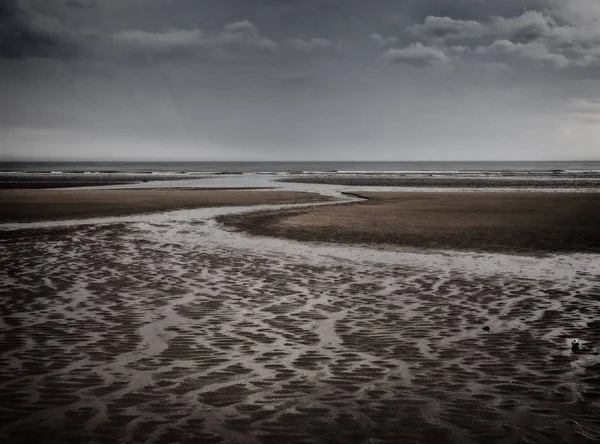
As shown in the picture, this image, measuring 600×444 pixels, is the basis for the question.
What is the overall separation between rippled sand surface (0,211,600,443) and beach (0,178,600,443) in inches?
1.2

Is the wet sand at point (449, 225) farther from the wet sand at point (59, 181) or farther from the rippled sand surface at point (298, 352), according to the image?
the wet sand at point (59, 181)

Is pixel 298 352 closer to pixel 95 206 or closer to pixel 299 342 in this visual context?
pixel 299 342

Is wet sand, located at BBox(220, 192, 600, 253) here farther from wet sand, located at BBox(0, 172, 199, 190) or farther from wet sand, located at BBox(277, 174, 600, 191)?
wet sand, located at BBox(0, 172, 199, 190)

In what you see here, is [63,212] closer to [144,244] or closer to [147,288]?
[144,244]

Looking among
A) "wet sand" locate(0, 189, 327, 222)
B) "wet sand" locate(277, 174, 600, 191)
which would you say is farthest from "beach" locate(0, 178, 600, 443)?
"wet sand" locate(277, 174, 600, 191)

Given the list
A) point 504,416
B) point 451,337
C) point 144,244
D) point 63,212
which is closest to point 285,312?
point 451,337

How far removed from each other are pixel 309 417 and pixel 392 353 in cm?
249

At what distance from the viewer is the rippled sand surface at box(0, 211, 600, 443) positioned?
5.31 m

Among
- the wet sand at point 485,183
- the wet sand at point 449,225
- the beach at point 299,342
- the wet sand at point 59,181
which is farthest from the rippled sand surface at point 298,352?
the wet sand at point 59,181

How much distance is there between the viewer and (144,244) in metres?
18.7

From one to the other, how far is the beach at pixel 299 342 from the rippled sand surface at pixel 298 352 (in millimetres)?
30

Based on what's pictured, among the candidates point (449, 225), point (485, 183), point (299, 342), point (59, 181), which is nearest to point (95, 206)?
point (449, 225)

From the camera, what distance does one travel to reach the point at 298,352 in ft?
24.9

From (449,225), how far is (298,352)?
18.0 metres
